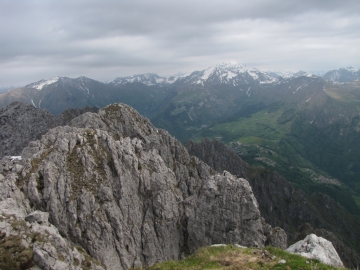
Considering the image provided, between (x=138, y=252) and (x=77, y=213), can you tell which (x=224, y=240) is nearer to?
(x=138, y=252)

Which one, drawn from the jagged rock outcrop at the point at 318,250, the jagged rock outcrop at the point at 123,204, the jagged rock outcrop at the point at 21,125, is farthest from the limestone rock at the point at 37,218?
the jagged rock outcrop at the point at 21,125

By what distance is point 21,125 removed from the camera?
168000 mm

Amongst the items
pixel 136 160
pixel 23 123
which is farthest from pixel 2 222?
pixel 23 123

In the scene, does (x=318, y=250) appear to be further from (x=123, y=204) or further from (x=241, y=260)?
(x=123, y=204)

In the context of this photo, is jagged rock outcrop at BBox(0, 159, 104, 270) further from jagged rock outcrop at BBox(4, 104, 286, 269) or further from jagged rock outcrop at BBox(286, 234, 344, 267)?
jagged rock outcrop at BBox(286, 234, 344, 267)

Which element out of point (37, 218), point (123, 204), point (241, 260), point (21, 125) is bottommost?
point (123, 204)

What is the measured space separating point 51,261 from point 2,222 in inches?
346

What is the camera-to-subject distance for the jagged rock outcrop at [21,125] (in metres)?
156

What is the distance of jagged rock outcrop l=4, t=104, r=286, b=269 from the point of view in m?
57.6

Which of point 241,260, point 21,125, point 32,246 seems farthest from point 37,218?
point 21,125

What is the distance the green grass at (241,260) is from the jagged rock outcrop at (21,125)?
151 metres

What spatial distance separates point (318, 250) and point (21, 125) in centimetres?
18074

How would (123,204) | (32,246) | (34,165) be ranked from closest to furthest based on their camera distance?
1. (32,246)
2. (34,165)
3. (123,204)

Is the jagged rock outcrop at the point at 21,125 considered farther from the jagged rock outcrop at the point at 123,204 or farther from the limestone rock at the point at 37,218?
the limestone rock at the point at 37,218
